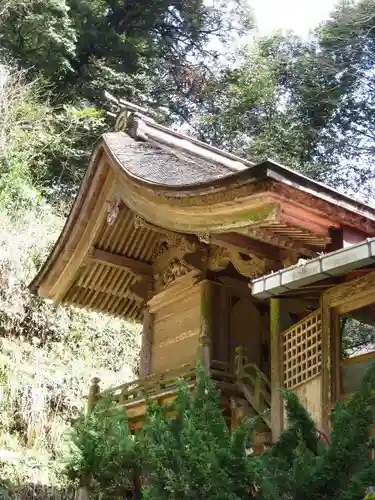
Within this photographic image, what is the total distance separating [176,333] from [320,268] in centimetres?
428

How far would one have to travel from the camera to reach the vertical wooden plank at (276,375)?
6.21 metres

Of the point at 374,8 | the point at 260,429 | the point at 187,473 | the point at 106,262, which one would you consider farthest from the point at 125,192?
the point at 374,8

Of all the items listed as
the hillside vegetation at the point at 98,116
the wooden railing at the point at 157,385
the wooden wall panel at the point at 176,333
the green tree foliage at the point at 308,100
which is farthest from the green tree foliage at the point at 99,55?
the wooden railing at the point at 157,385

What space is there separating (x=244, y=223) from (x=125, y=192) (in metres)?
2.44

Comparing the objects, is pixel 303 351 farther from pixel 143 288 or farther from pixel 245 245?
pixel 143 288

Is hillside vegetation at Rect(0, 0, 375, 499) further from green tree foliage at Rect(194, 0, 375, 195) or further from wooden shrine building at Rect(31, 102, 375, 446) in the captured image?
wooden shrine building at Rect(31, 102, 375, 446)

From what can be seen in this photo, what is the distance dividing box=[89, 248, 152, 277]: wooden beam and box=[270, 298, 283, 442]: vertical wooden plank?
3117 millimetres

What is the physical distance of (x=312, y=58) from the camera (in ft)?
87.4

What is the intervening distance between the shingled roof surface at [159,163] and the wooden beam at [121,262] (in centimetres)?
149

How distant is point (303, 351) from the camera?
20.7 feet

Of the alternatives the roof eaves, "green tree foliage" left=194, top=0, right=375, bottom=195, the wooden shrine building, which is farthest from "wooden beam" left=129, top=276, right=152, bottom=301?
"green tree foliage" left=194, top=0, right=375, bottom=195

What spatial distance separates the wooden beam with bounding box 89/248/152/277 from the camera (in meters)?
9.06

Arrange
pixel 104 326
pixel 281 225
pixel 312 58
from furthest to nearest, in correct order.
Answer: pixel 312 58 → pixel 104 326 → pixel 281 225

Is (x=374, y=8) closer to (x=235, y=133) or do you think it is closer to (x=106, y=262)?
(x=235, y=133)
